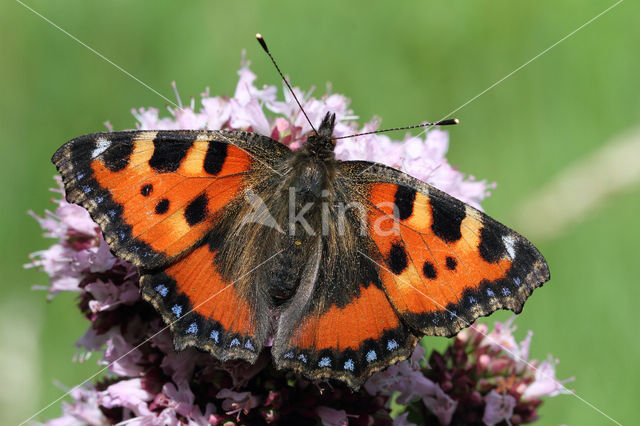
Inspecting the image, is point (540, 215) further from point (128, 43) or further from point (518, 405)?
point (128, 43)

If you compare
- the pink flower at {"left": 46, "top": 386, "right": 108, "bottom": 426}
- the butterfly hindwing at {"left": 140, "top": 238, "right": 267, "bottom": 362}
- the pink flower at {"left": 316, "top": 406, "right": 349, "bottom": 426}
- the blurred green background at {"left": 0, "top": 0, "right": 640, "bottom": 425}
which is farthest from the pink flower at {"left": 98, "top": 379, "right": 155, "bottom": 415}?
the blurred green background at {"left": 0, "top": 0, "right": 640, "bottom": 425}

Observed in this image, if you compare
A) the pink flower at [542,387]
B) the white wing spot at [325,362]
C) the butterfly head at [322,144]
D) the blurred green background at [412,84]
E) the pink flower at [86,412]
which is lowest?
the pink flower at [86,412]

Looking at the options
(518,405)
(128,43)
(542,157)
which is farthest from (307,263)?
(128,43)

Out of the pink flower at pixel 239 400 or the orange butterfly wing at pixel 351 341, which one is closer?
the orange butterfly wing at pixel 351 341

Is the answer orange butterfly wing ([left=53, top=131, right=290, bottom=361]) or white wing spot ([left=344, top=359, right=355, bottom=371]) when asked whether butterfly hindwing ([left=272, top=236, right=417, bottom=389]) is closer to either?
white wing spot ([left=344, top=359, right=355, bottom=371])

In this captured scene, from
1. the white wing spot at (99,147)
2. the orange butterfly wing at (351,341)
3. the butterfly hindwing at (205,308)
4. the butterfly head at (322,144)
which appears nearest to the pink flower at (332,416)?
the orange butterfly wing at (351,341)

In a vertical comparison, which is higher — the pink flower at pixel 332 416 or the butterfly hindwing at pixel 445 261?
the butterfly hindwing at pixel 445 261

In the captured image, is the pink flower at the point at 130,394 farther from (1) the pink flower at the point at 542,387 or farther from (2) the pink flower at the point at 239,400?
(1) the pink flower at the point at 542,387
